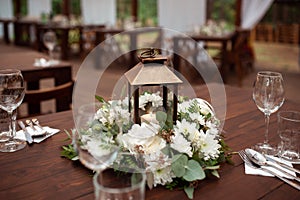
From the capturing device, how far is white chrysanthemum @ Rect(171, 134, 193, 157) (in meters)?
0.88

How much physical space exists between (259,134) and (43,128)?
796mm

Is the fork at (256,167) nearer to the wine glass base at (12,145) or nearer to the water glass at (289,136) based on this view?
the water glass at (289,136)

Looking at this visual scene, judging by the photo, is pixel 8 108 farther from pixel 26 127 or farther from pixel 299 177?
pixel 299 177

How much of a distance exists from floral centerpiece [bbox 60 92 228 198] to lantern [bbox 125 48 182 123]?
0.18 ft

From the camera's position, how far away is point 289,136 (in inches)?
43.7

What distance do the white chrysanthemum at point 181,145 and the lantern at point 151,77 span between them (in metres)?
0.11

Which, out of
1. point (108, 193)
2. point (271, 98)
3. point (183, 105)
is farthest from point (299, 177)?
point (108, 193)

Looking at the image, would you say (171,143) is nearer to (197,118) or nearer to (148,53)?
(197,118)

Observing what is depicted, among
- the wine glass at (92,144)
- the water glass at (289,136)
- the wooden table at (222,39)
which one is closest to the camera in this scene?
the wine glass at (92,144)

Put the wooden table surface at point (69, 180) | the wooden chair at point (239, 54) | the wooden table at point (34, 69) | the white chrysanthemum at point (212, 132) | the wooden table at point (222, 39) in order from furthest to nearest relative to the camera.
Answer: the wooden table at point (222, 39) < the wooden chair at point (239, 54) < the wooden table at point (34, 69) < the white chrysanthemum at point (212, 132) < the wooden table surface at point (69, 180)

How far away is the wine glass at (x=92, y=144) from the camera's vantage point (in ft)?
2.43

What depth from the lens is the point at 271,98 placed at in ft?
3.67

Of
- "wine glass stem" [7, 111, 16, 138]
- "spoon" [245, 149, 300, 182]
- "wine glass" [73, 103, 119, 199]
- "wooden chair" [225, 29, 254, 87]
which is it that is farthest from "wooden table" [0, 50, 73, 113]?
"wooden chair" [225, 29, 254, 87]

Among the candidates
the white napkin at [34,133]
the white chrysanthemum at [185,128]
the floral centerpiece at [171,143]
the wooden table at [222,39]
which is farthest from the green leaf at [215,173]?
the wooden table at [222,39]
